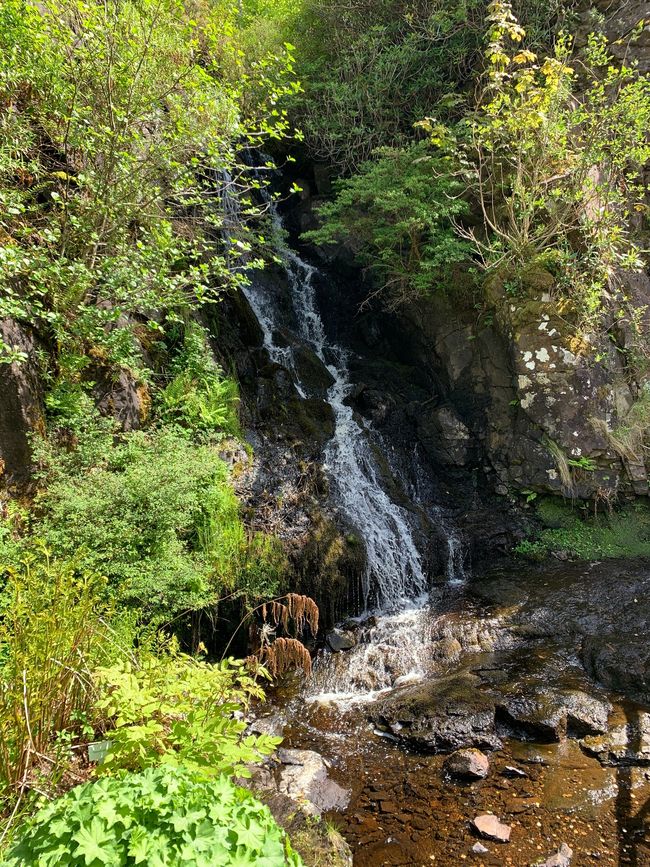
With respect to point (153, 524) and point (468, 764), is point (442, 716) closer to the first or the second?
point (468, 764)

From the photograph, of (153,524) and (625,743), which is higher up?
(153,524)

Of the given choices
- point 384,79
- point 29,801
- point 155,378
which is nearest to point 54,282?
point 155,378

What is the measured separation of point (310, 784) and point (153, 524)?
291cm

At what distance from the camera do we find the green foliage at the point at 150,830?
1.62 metres

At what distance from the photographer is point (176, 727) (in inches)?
98.4

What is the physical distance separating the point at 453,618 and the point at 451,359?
5.40 meters

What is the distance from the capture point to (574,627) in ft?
21.2

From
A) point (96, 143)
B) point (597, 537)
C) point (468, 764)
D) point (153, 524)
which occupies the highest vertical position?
point (96, 143)

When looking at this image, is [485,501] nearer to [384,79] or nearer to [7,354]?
[7,354]

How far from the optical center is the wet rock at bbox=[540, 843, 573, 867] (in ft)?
11.2

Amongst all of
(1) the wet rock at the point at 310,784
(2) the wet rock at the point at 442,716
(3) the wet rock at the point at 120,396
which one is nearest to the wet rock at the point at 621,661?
(2) the wet rock at the point at 442,716

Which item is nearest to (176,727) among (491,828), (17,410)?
(491,828)

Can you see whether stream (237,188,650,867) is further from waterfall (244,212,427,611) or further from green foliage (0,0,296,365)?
green foliage (0,0,296,365)

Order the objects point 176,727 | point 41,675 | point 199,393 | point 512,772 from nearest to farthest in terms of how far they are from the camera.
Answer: point 176,727, point 41,675, point 512,772, point 199,393
